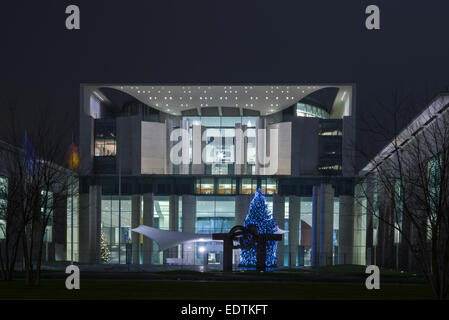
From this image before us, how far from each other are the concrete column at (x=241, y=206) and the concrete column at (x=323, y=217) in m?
6.77

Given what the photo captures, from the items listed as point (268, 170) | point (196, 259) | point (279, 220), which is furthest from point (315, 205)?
point (196, 259)

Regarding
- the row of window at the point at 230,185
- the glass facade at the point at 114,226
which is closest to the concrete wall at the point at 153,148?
the glass facade at the point at 114,226

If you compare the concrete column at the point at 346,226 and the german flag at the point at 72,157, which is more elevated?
the german flag at the point at 72,157

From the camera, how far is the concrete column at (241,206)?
5894cm

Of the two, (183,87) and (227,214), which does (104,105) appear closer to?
(183,87)

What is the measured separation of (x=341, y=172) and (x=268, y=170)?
25.9ft

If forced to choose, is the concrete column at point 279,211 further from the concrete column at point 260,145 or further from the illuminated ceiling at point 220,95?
the illuminated ceiling at point 220,95

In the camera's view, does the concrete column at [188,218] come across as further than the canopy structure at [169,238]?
Yes

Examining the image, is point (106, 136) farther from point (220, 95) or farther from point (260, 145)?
point (260, 145)

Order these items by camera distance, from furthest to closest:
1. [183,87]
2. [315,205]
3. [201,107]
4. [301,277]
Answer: [201,107] → [183,87] → [315,205] → [301,277]

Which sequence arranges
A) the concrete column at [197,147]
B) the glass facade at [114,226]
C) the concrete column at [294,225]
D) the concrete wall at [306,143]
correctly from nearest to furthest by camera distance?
the concrete column at [294,225] < the glass facade at [114,226] < the concrete wall at [306,143] < the concrete column at [197,147]

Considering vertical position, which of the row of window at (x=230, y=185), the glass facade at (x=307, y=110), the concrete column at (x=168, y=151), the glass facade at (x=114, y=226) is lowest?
the glass facade at (x=114, y=226)

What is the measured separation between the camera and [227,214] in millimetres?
60750

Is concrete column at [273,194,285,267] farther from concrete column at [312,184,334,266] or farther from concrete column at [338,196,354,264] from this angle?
concrete column at [338,196,354,264]
